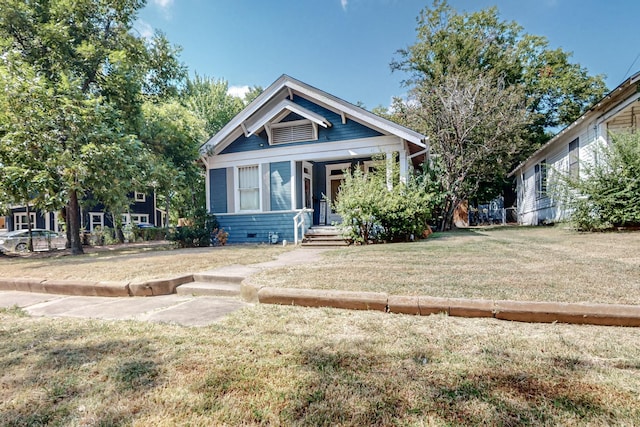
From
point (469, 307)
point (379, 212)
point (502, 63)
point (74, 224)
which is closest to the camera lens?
point (469, 307)

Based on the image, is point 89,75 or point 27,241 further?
point 27,241

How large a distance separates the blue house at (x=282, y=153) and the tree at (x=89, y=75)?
9.50 ft

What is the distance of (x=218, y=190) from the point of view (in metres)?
12.1

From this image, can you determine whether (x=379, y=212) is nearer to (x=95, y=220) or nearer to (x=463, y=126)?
(x=463, y=126)

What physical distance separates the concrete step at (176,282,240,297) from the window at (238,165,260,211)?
23.9ft

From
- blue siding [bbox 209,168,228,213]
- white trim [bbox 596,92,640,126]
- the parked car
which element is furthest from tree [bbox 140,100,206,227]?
white trim [bbox 596,92,640,126]

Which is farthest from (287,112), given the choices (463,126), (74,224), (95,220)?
(95,220)

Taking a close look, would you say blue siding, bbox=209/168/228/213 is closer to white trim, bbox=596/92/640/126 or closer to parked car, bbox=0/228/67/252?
parked car, bbox=0/228/67/252

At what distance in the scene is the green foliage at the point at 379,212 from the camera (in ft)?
27.0

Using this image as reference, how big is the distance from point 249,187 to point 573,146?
1284cm

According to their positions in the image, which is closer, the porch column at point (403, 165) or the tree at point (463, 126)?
the porch column at point (403, 165)

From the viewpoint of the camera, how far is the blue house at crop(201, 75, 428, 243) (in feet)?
35.2

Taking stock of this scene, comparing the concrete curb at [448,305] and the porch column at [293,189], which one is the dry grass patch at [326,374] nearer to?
the concrete curb at [448,305]

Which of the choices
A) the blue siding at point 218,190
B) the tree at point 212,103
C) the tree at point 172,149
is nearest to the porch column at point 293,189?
the blue siding at point 218,190
